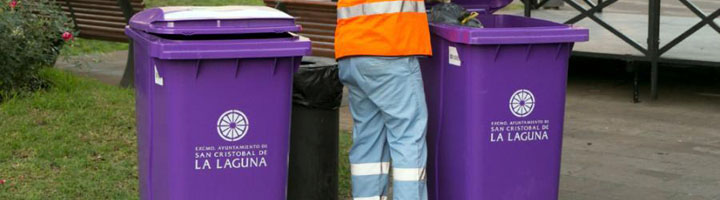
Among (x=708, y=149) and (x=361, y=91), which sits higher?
(x=361, y=91)

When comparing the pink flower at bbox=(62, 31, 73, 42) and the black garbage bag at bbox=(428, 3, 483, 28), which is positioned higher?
the black garbage bag at bbox=(428, 3, 483, 28)

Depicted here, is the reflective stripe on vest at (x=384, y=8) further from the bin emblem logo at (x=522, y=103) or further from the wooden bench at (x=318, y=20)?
the wooden bench at (x=318, y=20)

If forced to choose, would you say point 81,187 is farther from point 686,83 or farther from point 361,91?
point 686,83

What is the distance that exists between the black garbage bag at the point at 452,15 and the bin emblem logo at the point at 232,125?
3.96 ft

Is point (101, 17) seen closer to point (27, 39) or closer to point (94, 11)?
point (94, 11)

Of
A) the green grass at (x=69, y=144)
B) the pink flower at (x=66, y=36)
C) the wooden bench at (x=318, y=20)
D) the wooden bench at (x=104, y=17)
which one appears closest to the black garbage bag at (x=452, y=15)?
the green grass at (x=69, y=144)

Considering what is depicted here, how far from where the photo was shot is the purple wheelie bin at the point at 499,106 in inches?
213

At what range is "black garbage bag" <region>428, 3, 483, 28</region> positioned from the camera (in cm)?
573

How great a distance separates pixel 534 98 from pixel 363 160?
857 millimetres

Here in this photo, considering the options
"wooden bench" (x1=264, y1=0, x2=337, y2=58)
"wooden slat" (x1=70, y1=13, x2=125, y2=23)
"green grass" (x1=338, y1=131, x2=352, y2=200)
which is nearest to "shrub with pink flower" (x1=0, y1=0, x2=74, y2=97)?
"wooden slat" (x1=70, y1=13, x2=125, y2=23)

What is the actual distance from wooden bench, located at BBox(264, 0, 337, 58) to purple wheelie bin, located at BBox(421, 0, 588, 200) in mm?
3393

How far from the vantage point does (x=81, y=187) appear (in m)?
6.53

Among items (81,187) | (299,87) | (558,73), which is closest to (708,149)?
(558,73)

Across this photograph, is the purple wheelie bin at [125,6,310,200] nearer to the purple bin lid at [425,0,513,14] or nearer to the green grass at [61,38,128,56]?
the purple bin lid at [425,0,513,14]
